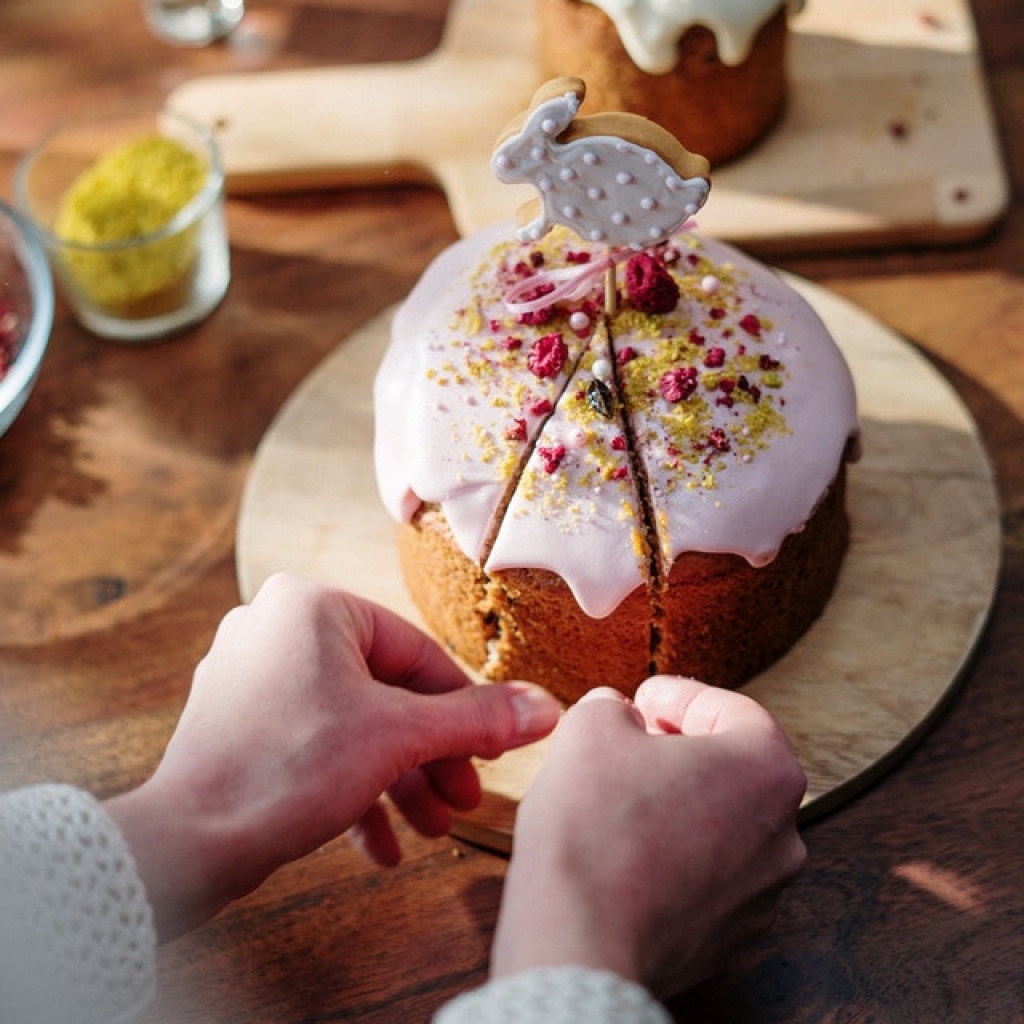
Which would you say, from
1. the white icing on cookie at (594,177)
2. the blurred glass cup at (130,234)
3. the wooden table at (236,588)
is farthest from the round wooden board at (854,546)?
the white icing on cookie at (594,177)

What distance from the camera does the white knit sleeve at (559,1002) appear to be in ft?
3.60

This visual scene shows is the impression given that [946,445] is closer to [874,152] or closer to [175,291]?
[874,152]

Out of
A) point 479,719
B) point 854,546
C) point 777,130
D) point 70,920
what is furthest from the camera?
point 777,130

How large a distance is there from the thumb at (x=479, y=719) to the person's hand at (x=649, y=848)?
12 centimetres

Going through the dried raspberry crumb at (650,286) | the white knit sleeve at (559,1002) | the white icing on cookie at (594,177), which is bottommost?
the white knit sleeve at (559,1002)

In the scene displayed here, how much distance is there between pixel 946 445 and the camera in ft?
5.96

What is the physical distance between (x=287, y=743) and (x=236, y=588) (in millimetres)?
517

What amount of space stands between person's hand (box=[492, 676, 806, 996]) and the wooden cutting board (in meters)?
0.98

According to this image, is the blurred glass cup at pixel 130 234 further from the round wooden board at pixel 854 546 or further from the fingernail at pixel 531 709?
the fingernail at pixel 531 709

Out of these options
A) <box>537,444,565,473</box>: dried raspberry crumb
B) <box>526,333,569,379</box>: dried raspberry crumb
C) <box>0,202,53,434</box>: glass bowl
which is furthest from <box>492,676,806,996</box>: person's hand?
<box>0,202,53,434</box>: glass bowl

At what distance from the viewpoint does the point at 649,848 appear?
1243 mm

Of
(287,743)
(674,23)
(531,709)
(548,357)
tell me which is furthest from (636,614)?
(674,23)

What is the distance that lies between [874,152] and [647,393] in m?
0.87

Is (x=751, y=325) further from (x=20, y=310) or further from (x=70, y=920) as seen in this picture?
(x=20, y=310)
